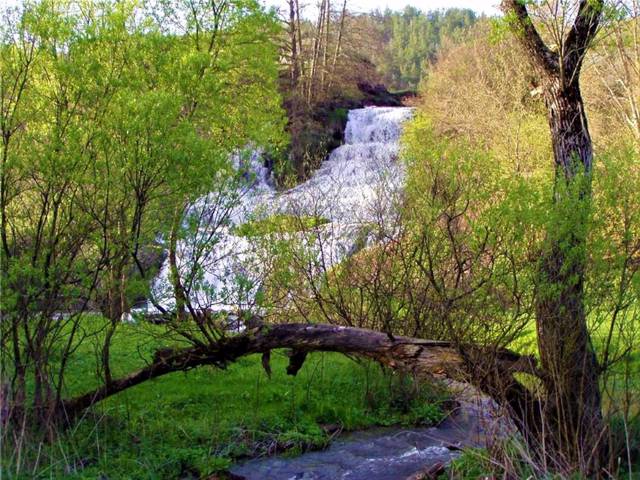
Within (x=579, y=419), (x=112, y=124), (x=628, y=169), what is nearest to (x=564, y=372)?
(x=579, y=419)

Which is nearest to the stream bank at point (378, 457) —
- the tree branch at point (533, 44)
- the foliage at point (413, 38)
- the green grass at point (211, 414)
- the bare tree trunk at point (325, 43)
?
the green grass at point (211, 414)

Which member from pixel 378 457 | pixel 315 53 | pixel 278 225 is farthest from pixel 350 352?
pixel 315 53

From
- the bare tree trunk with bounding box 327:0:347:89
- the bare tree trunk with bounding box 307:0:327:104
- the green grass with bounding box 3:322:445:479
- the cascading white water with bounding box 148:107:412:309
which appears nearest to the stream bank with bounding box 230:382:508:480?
the green grass with bounding box 3:322:445:479

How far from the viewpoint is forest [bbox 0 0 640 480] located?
6.13 metres

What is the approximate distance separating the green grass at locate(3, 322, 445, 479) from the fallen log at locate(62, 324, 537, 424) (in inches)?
9.9

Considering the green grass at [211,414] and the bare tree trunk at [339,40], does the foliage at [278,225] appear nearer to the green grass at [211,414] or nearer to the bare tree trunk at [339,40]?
the green grass at [211,414]

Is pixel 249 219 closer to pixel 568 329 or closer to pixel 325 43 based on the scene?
pixel 568 329

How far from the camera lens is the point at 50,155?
20.8 ft

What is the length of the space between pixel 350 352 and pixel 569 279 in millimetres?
2330

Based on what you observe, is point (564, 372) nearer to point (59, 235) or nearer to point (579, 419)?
point (579, 419)

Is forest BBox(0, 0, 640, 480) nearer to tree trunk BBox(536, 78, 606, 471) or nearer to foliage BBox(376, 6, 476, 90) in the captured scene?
tree trunk BBox(536, 78, 606, 471)

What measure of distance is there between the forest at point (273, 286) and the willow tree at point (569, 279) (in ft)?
0.07

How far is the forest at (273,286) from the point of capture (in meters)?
6.13

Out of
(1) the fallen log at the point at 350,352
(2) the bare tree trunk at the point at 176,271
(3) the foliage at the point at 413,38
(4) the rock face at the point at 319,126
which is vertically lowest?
(1) the fallen log at the point at 350,352
